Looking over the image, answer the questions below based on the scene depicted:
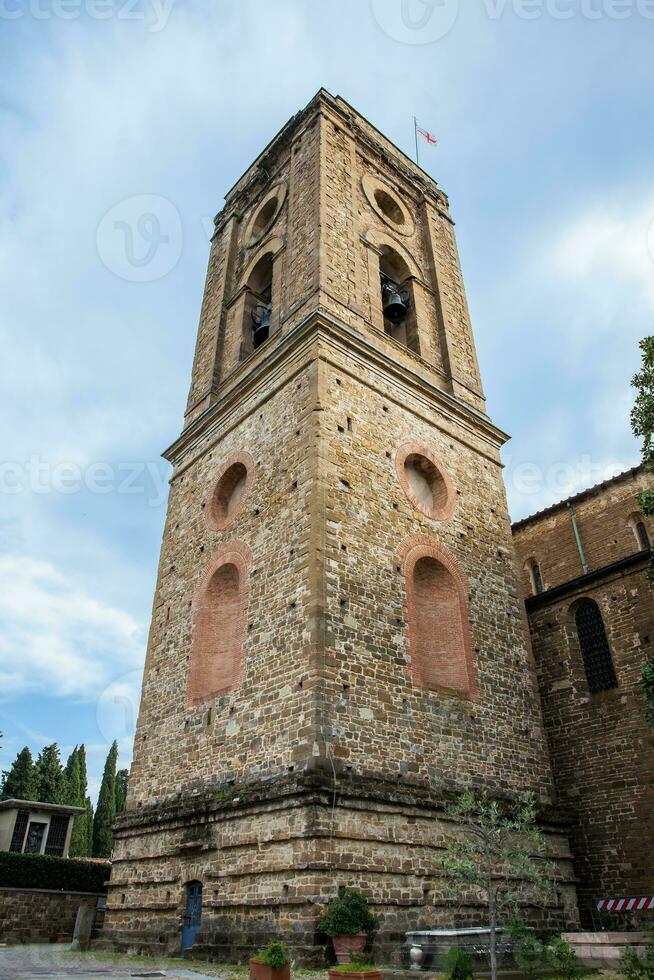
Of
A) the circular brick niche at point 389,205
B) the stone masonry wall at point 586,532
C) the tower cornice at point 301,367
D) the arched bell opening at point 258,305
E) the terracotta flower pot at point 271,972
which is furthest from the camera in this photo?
the circular brick niche at point 389,205

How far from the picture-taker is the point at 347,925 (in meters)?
9.27

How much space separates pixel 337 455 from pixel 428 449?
3495 millimetres

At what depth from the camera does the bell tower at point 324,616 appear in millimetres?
10812

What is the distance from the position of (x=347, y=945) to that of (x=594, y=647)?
1020 centimetres

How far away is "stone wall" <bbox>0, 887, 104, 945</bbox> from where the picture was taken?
56.5 feet

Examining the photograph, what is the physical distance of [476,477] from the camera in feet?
58.4

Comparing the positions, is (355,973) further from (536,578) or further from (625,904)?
(536,578)

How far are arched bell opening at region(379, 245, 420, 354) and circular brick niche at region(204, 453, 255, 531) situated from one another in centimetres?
594

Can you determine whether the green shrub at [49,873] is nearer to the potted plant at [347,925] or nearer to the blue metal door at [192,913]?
the blue metal door at [192,913]

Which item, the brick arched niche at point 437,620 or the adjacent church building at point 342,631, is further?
the brick arched niche at point 437,620

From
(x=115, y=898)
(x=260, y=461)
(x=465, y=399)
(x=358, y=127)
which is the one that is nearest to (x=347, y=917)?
→ (x=115, y=898)

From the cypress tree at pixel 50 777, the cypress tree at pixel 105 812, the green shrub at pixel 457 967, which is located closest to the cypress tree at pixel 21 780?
the cypress tree at pixel 50 777

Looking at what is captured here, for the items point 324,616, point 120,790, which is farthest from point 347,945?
point 120,790

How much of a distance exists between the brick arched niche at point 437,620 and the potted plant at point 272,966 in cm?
590
